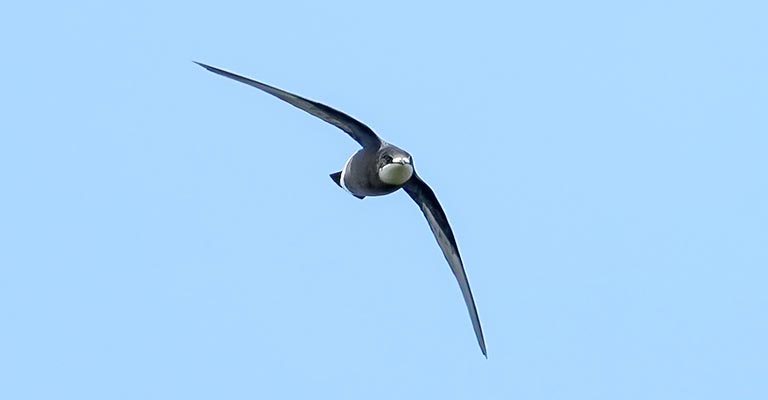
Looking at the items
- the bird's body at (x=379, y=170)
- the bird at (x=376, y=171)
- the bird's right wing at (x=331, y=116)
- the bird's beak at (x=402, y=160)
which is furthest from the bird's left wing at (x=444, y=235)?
the bird's beak at (x=402, y=160)

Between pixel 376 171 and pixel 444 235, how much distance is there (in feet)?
12.0

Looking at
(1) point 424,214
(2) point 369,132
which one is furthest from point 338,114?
(1) point 424,214

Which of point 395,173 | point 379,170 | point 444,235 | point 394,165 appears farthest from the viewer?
point 444,235

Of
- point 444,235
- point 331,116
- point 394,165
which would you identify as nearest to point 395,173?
point 394,165

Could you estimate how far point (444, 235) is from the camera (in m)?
26.7

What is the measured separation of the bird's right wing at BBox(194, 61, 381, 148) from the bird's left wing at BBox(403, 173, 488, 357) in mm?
2050

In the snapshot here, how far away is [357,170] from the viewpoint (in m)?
24.3

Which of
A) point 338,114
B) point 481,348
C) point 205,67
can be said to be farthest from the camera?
point 481,348

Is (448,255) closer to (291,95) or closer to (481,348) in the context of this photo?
(481,348)

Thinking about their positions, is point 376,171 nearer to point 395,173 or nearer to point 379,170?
point 379,170

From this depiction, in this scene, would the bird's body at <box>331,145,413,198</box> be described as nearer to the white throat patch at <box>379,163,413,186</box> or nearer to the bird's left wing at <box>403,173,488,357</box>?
the white throat patch at <box>379,163,413,186</box>

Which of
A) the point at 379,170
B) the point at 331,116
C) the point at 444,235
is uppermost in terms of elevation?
the point at 331,116

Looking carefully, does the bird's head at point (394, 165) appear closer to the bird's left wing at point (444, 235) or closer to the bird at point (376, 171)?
the bird at point (376, 171)

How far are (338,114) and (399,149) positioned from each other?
1.10 metres
